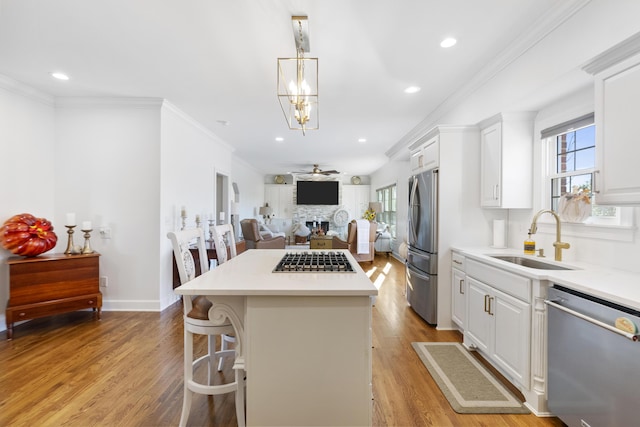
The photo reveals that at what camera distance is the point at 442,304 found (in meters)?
3.27

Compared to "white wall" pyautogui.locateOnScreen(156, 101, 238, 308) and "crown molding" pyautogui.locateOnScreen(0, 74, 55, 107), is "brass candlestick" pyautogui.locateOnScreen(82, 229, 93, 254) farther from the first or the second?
"crown molding" pyautogui.locateOnScreen(0, 74, 55, 107)

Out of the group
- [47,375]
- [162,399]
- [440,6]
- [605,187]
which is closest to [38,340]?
[47,375]

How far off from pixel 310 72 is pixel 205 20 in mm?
1104

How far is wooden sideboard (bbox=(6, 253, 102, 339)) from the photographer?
2986mm

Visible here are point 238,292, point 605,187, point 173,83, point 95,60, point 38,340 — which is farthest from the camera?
point 173,83

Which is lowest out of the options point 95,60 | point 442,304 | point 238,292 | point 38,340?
point 38,340

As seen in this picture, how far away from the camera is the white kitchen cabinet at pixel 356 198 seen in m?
11.3

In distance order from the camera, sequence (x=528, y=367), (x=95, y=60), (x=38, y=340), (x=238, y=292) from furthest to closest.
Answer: (x=38, y=340), (x=95, y=60), (x=528, y=367), (x=238, y=292)

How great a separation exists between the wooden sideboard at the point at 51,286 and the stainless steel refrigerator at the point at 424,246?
3.76m

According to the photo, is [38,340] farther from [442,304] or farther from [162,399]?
[442,304]

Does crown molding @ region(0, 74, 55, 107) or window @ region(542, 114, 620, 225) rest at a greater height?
crown molding @ region(0, 74, 55, 107)

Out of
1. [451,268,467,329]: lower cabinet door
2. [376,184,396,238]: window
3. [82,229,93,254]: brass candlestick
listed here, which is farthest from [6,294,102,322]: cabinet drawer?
[376,184,396,238]: window

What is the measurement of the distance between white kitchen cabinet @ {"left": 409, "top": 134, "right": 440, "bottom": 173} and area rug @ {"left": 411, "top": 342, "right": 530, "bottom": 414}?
75.4 inches

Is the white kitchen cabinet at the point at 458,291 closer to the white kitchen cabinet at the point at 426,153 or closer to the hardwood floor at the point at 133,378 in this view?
the hardwood floor at the point at 133,378
